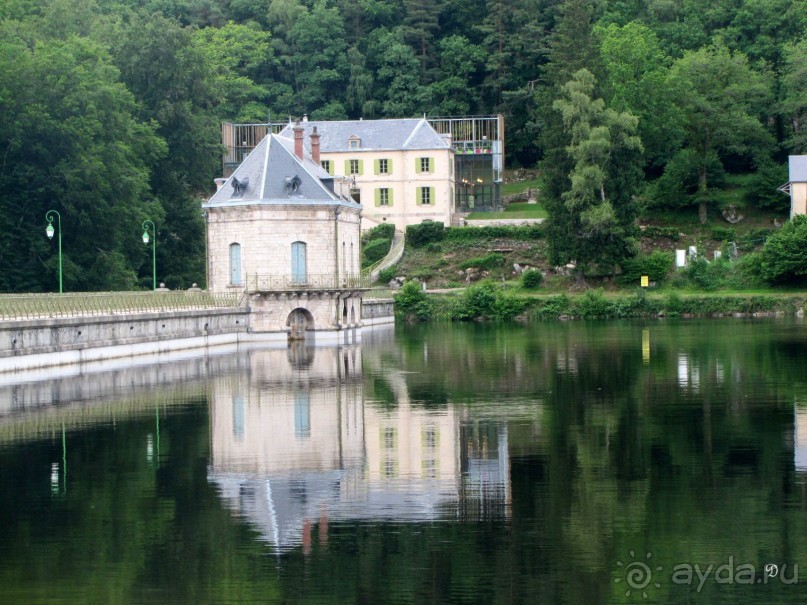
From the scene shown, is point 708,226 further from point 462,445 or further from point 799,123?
point 462,445

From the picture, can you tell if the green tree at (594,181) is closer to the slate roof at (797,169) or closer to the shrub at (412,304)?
the shrub at (412,304)

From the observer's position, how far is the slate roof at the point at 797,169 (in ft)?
248

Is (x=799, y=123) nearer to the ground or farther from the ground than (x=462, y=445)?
farther from the ground

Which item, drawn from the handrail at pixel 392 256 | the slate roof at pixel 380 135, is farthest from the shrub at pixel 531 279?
the slate roof at pixel 380 135

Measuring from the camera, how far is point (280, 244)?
52.5m

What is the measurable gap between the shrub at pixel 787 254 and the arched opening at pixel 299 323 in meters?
28.2

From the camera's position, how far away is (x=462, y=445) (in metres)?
22.4

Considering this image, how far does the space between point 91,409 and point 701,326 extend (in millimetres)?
36556

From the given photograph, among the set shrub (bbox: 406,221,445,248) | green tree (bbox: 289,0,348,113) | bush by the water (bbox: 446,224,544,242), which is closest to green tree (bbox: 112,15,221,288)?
shrub (bbox: 406,221,445,248)

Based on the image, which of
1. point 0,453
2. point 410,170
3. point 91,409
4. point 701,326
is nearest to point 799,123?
point 410,170

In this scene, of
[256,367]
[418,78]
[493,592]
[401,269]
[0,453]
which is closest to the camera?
[493,592]

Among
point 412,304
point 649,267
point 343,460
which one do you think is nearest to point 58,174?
point 412,304

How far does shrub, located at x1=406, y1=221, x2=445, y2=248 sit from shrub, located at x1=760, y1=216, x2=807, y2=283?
66.3ft

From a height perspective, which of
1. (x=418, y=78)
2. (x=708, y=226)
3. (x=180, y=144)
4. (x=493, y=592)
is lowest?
(x=493, y=592)
